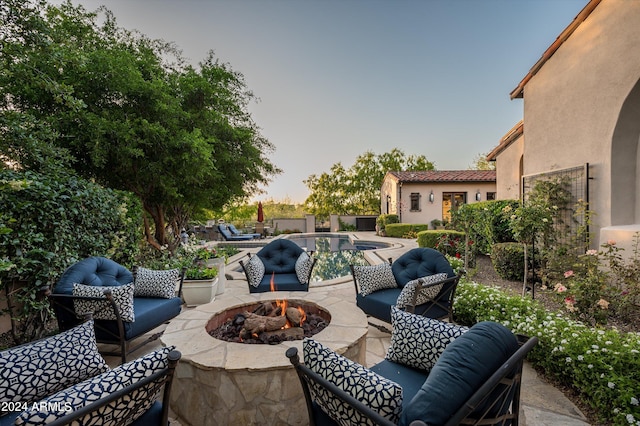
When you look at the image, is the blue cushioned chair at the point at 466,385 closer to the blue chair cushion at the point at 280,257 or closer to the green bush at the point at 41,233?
the green bush at the point at 41,233

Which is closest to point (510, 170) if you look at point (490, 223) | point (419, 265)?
point (490, 223)

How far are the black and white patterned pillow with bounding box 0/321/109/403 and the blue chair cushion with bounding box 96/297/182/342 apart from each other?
1.22 meters

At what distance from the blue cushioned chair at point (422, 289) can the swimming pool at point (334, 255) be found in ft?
6.65

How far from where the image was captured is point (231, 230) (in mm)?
15250

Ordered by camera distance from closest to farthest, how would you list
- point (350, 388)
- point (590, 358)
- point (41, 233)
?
1. point (350, 388)
2. point (590, 358)
3. point (41, 233)

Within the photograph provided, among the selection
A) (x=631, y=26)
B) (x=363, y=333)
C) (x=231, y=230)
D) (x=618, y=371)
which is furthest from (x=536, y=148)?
(x=231, y=230)

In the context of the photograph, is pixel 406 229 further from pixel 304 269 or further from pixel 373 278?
pixel 373 278

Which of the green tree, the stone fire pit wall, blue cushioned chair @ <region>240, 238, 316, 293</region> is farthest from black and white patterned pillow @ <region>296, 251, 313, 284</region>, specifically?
the green tree

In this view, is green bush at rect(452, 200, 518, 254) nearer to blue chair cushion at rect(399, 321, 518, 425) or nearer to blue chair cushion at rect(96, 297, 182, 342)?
blue chair cushion at rect(399, 321, 518, 425)

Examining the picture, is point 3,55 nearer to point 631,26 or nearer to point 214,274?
point 214,274

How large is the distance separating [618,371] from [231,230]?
14975 mm

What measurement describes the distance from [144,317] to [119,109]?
465 cm

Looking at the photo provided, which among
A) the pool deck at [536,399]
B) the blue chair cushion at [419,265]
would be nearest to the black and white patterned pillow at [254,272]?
the pool deck at [536,399]

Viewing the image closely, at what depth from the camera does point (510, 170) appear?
861 centimetres
